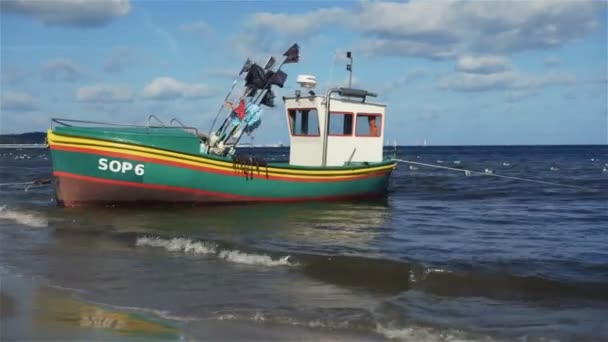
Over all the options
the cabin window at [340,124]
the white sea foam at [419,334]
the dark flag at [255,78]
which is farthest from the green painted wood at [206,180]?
the white sea foam at [419,334]

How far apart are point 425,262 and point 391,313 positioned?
3016mm

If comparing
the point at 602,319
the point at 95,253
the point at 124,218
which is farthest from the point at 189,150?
the point at 602,319

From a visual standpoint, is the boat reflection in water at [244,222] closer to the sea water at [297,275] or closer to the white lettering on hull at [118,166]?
the sea water at [297,275]

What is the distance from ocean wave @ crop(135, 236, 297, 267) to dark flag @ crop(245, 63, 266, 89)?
6.96m

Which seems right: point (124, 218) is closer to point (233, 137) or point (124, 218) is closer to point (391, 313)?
point (233, 137)

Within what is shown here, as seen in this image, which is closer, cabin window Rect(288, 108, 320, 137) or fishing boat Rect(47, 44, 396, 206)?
fishing boat Rect(47, 44, 396, 206)

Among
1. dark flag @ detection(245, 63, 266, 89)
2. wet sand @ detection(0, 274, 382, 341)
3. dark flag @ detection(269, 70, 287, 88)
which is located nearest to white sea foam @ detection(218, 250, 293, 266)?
wet sand @ detection(0, 274, 382, 341)

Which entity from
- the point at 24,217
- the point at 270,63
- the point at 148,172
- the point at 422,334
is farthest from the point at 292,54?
the point at 422,334

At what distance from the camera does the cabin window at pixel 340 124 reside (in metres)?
18.5

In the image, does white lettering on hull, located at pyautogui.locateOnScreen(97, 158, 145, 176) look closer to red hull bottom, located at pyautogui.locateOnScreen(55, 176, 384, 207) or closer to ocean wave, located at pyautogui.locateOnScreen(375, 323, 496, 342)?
red hull bottom, located at pyautogui.locateOnScreen(55, 176, 384, 207)

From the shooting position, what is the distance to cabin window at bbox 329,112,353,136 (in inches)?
728

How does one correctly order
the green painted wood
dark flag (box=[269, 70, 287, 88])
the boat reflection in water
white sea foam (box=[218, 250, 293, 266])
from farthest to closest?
dark flag (box=[269, 70, 287, 88]) < the green painted wood < the boat reflection in water < white sea foam (box=[218, 250, 293, 266])

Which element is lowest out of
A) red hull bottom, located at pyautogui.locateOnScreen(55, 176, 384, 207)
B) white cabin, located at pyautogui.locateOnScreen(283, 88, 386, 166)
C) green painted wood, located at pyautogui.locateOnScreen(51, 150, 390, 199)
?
red hull bottom, located at pyautogui.locateOnScreen(55, 176, 384, 207)

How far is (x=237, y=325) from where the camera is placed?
656 cm
